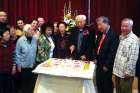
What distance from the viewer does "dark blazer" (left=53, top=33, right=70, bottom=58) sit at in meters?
5.70

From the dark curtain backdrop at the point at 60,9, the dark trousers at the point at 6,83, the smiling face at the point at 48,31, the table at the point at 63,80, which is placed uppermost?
the dark curtain backdrop at the point at 60,9

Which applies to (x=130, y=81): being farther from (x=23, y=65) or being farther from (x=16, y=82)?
(x=16, y=82)

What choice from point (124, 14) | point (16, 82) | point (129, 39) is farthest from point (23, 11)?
point (129, 39)

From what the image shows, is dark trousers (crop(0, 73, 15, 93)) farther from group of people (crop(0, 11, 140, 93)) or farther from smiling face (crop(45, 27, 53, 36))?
smiling face (crop(45, 27, 53, 36))

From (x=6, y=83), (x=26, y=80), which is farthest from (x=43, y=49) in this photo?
(x=6, y=83)

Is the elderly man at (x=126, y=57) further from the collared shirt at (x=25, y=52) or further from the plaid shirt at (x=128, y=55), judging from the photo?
the collared shirt at (x=25, y=52)

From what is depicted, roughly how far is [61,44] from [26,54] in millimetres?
610

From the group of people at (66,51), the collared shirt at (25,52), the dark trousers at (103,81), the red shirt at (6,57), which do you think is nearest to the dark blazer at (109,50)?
the group of people at (66,51)

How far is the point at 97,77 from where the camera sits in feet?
17.9

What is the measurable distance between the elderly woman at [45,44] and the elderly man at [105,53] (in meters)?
0.78

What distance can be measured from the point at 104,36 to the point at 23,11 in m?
4.44

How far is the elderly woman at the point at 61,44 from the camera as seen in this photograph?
5.70 meters

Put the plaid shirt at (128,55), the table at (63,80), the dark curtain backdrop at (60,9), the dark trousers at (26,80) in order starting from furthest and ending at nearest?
the dark curtain backdrop at (60,9), the dark trousers at (26,80), the plaid shirt at (128,55), the table at (63,80)

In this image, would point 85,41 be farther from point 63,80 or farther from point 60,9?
point 60,9
